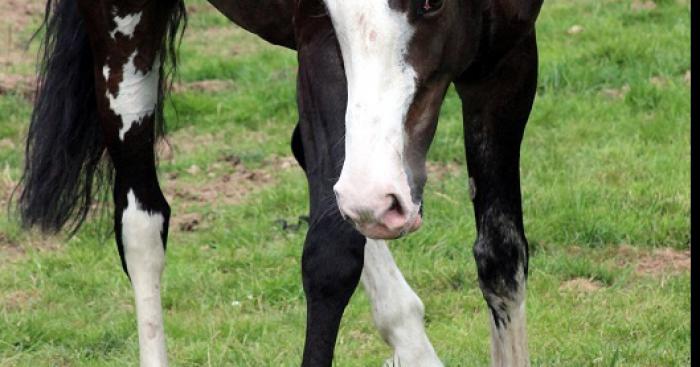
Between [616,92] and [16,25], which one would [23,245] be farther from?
[16,25]

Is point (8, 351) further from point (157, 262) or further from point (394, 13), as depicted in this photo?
point (394, 13)

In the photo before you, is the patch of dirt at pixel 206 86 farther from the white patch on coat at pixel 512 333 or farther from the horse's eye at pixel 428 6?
the horse's eye at pixel 428 6

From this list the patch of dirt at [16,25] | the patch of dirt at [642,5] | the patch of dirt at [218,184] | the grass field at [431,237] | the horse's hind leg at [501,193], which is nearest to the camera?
the horse's hind leg at [501,193]

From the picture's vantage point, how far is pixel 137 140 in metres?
4.87

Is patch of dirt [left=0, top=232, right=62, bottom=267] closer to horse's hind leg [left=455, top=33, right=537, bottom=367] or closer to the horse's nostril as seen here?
horse's hind leg [left=455, top=33, right=537, bottom=367]

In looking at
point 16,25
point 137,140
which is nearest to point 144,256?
point 137,140

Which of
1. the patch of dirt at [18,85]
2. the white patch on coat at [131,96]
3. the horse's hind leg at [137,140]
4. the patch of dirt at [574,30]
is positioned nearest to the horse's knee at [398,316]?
the horse's hind leg at [137,140]

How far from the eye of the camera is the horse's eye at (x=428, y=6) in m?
3.32

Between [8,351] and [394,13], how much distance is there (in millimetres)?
2551

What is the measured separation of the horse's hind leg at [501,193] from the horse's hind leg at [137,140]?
1.02 meters

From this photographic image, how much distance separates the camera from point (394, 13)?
3.28m

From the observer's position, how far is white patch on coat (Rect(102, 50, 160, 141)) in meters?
4.84

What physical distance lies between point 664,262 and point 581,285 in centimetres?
44
